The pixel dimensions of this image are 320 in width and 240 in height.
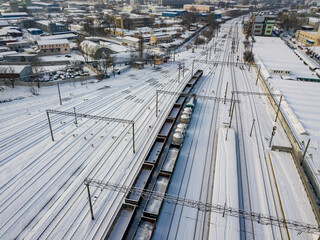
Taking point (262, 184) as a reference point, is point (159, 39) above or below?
above

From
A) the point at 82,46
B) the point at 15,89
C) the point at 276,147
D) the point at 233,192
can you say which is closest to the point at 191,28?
the point at 82,46

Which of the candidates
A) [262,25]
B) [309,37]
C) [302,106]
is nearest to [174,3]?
[262,25]

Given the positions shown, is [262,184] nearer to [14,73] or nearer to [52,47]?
[14,73]

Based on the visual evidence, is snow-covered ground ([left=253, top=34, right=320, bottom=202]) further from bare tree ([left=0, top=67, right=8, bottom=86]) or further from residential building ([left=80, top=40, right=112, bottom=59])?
bare tree ([left=0, top=67, right=8, bottom=86])

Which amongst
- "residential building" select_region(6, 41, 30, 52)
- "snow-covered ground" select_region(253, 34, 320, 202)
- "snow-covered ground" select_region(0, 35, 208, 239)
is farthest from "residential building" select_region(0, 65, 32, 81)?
"snow-covered ground" select_region(253, 34, 320, 202)

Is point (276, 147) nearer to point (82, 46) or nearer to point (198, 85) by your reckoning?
point (198, 85)

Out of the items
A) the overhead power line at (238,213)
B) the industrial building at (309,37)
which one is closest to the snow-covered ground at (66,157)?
the overhead power line at (238,213)
